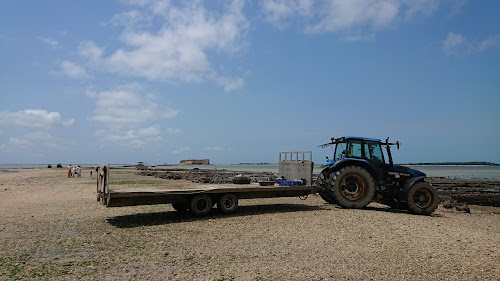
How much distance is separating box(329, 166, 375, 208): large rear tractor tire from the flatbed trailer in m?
0.95

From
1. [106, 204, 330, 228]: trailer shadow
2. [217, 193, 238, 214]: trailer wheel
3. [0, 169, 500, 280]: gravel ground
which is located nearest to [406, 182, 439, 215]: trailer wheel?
[0, 169, 500, 280]: gravel ground

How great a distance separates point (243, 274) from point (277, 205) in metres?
8.00

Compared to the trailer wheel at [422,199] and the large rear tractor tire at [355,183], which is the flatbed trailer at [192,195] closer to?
the large rear tractor tire at [355,183]

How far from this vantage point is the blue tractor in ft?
40.2

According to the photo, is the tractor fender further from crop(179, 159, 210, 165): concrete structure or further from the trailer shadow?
crop(179, 159, 210, 165): concrete structure

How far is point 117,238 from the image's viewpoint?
818 centimetres

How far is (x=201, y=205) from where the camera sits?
10867mm

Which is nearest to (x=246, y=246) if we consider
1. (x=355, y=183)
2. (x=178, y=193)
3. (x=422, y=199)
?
(x=178, y=193)

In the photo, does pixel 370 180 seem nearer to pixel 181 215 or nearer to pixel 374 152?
pixel 374 152

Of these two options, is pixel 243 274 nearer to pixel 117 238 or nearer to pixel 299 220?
pixel 117 238

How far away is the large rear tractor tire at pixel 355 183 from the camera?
12.2 m

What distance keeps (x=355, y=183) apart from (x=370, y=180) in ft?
1.79

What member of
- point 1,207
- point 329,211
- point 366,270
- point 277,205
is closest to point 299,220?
point 329,211

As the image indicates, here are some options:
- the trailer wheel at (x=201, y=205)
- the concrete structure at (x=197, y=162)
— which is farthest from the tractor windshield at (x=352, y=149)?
the concrete structure at (x=197, y=162)
